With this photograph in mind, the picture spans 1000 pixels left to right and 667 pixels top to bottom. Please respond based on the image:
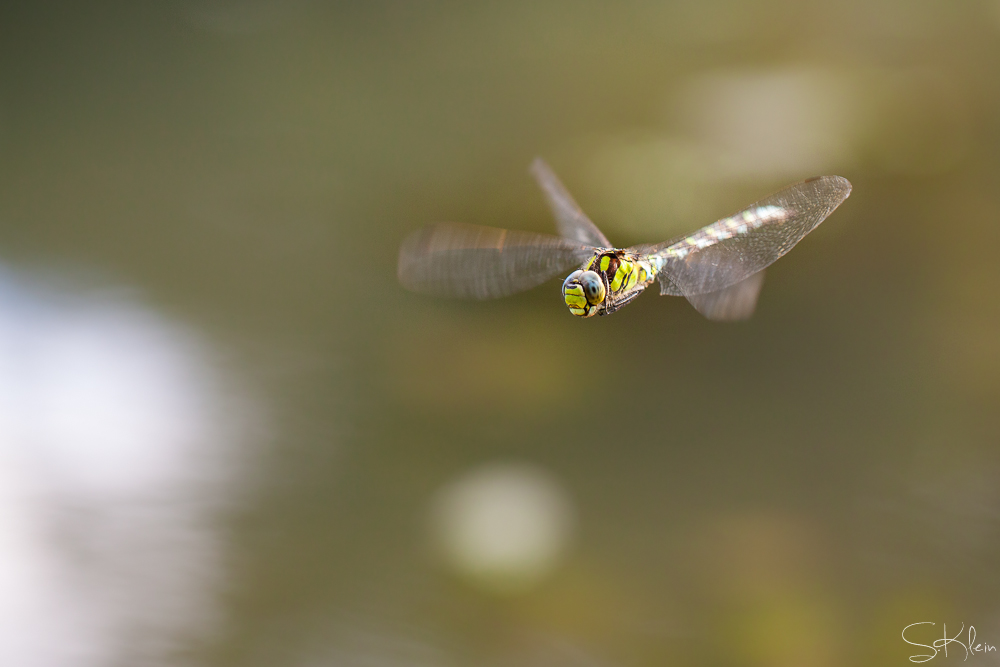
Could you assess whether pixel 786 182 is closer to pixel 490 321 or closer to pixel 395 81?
pixel 490 321

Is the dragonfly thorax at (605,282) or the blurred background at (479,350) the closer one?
the dragonfly thorax at (605,282)

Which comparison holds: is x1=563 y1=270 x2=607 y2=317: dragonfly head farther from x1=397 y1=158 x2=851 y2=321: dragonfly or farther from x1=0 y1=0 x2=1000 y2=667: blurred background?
x1=0 y1=0 x2=1000 y2=667: blurred background

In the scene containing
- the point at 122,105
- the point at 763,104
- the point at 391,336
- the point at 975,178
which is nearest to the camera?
the point at 975,178

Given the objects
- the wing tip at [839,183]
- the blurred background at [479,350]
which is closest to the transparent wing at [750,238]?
the wing tip at [839,183]

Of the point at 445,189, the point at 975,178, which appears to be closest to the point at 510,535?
the point at 445,189

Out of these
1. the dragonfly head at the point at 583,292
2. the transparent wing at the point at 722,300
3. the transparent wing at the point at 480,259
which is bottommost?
the dragonfly head at the point at 583,292

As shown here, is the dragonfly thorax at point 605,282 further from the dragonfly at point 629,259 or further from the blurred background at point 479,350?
the blurred background at point 479,350

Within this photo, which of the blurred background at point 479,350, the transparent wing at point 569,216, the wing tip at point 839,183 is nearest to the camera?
the wing tip at point 839,183
